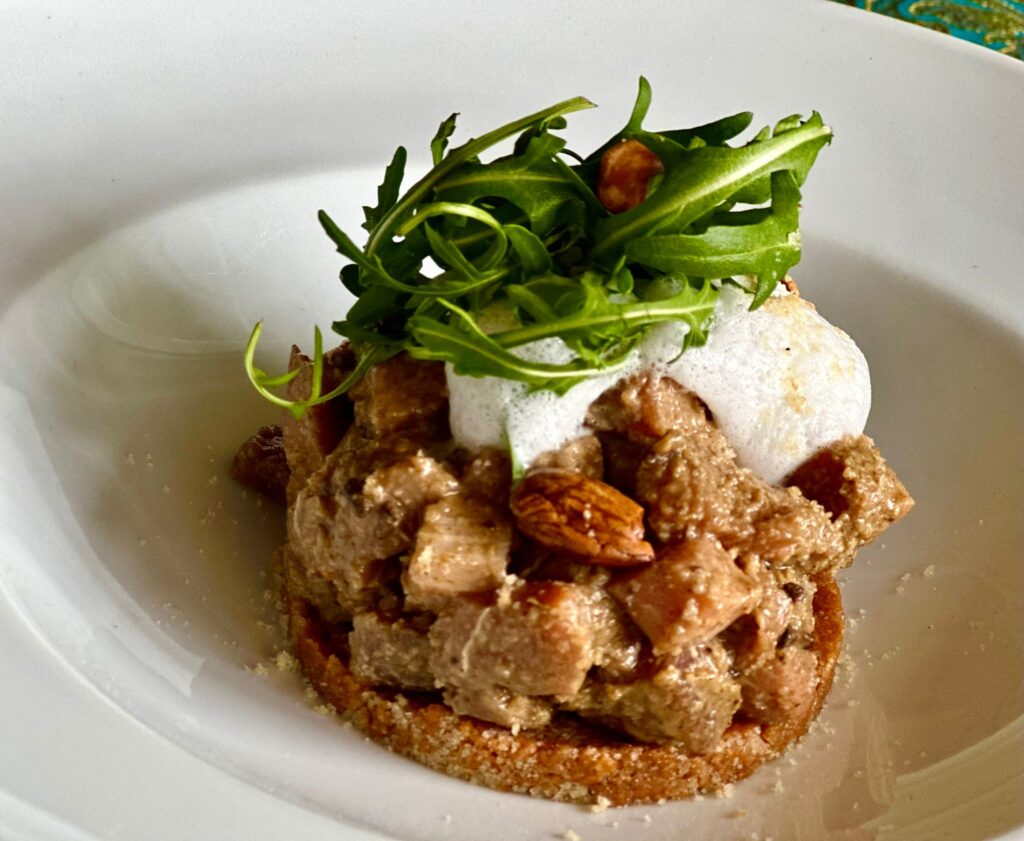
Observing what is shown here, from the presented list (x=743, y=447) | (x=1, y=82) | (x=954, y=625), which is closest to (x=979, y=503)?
(x=954, y=625)

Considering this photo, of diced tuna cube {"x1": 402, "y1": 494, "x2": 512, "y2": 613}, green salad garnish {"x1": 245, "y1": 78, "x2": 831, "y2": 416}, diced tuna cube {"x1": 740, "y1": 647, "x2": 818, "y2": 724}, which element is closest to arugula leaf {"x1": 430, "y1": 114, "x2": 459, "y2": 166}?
green salad garnish {"x1": 245, "y1": 78, "x2": 831, "y2": 416}

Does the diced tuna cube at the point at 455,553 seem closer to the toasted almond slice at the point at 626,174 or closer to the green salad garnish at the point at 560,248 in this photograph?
the green salad garnish at the point at 560,248

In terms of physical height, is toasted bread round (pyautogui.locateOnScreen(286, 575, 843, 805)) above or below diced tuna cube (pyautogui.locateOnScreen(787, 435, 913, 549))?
below

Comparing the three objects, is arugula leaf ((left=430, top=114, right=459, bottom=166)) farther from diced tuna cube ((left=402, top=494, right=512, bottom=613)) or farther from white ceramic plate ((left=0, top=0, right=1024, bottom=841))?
white ceramic plate ((left=0, top=0, right=1024, bottom=841))

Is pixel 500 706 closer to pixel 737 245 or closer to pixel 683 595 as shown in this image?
pixel 683 595

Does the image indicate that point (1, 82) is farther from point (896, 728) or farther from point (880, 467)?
point (896, 728)

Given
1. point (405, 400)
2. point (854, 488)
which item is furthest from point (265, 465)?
point (854, 488)

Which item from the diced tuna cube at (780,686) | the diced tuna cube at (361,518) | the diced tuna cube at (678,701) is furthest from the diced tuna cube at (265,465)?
the diced tuna cube at (780,686)
